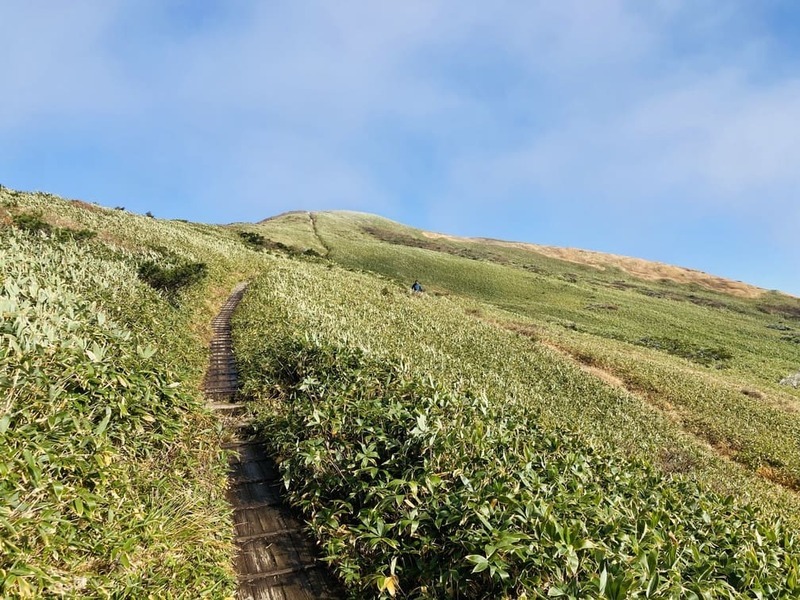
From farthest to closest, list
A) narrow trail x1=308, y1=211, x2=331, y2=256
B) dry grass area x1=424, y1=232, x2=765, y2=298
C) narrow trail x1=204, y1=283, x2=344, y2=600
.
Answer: dry grass area x1=424, y1=232, x2=765, y2=298 → narrow trail x1=308, y1=211, x2=331, y2=256 → narrow trail x1=204, y1=283, x2=344, y2=600

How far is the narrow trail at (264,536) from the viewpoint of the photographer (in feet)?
20.4

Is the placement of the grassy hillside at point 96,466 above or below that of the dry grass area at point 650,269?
below

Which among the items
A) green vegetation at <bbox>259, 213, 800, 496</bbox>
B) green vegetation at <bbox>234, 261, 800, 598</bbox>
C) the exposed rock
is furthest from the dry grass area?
green vegetation at <bbox>234, 261, 800, 598</bbox>

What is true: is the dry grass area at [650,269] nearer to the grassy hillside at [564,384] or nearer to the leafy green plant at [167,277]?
the grassy hillside at [564,384]

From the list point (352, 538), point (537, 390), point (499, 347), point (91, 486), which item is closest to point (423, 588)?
point (352, 538)

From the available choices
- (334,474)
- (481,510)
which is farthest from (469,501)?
(334,474)

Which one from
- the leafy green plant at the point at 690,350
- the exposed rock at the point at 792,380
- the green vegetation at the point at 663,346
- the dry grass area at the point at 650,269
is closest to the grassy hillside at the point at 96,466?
the green vegetation at the point at 663,346

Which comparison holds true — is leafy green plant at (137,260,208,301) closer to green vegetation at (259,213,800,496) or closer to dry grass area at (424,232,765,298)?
green vegetation at (259,213,800,496)

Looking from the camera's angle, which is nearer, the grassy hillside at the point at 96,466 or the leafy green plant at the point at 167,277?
the grassy hillside at the point at 96,466

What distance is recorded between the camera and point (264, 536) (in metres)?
7.21

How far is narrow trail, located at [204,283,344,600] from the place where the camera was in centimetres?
622

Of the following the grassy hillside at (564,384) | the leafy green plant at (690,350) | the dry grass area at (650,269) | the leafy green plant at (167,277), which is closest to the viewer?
the grassy hillside at (564,384)

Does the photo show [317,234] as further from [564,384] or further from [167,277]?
[564,384]

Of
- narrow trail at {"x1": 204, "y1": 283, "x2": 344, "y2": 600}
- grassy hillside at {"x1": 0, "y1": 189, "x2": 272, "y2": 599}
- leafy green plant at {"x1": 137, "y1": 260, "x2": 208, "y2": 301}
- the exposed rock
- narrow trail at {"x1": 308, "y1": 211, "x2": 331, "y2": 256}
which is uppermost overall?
narrow trail at {"x1": 308, "y1": 211, "x2": 331, "y2": 256}
